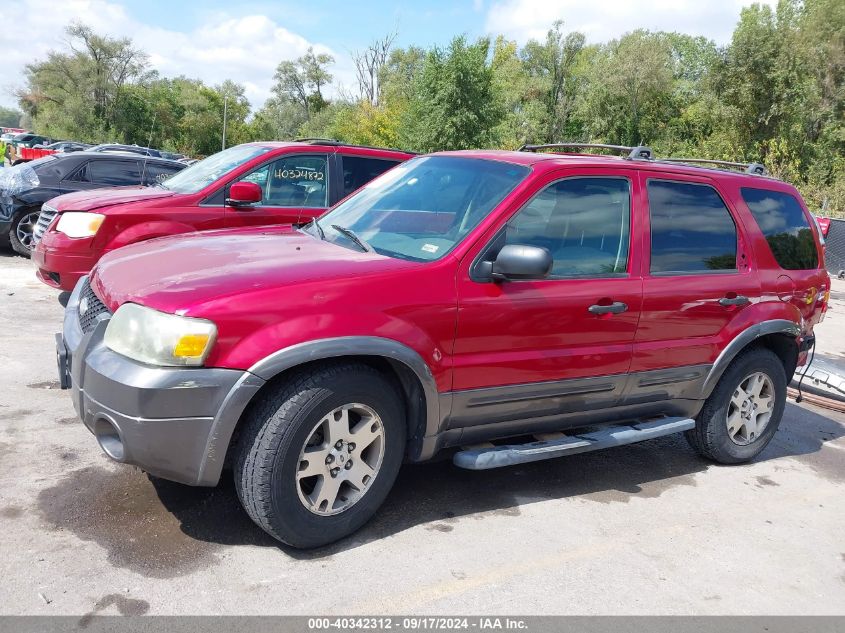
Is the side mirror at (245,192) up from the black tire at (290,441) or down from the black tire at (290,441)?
up

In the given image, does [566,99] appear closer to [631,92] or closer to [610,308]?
[631,92]

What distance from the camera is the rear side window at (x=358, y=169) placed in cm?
747

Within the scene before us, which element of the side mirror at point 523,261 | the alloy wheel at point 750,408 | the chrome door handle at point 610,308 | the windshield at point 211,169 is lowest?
the alloy wheel at point 750,408

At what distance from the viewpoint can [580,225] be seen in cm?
402

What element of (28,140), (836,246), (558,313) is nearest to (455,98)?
(836,246)

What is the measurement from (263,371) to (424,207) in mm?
1488

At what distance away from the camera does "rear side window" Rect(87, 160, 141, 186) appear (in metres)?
10.4

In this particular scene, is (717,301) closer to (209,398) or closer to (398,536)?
(398,536)

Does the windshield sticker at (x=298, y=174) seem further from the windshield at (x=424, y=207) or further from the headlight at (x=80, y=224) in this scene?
the windshield at (x=424, y=207)

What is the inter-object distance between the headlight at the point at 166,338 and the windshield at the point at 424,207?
3.63 ft

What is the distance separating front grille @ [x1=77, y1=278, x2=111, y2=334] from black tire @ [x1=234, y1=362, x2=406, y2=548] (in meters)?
0.92

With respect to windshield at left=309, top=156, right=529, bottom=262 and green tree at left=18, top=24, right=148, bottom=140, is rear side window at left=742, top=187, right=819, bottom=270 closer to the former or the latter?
windshield at left=309, top=156, right=529, bottom=262

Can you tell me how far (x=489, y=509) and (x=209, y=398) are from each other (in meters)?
1.72

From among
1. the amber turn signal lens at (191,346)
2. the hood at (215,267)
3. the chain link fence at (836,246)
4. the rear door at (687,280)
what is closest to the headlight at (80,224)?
the hood at (215,267)
